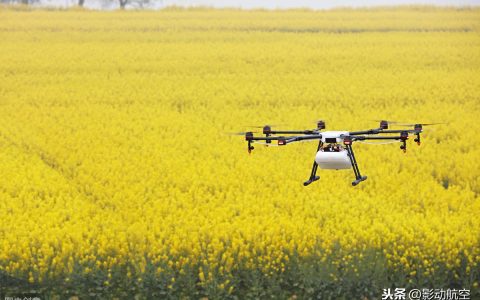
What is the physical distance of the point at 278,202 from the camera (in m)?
14.4

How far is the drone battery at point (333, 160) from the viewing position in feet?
27.0

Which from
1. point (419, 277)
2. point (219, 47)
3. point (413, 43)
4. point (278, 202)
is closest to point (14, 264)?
point (278, 202)

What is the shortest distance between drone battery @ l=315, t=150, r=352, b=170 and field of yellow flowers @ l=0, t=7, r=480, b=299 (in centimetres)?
459

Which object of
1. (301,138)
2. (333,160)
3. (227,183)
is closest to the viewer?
(333,160)

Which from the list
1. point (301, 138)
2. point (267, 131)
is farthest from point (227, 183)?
point (301, 138)

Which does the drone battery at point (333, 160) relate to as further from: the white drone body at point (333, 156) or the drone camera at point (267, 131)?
the drone camera at point (267, 131)

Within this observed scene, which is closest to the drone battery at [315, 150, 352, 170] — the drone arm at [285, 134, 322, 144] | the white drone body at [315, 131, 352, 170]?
the white drone body at [315, 131, 352, 170]

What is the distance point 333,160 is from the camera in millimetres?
8258

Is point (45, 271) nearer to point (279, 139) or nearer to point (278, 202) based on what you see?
point (278, 202)

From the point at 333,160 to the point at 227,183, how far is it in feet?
23.7

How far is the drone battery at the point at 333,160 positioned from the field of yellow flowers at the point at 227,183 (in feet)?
15.1

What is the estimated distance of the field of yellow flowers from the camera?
1277cm

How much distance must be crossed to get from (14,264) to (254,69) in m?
18.2

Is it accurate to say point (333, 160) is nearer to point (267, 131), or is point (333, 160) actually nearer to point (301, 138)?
point (301, 138)
